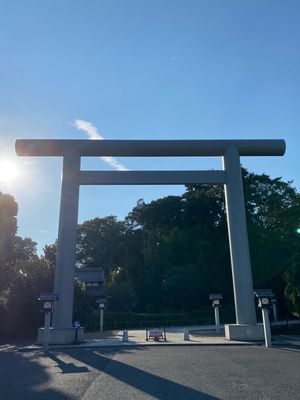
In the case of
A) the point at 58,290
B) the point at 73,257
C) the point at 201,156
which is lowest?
the point at 58,290

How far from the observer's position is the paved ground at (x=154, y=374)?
6402 millimetres

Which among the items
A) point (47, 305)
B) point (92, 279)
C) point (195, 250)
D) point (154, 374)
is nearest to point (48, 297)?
point (47, 305)

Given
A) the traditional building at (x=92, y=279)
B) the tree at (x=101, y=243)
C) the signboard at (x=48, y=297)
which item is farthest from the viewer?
the tree at (x=101, y=243)

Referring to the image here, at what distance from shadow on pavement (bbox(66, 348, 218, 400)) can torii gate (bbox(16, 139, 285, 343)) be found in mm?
6316

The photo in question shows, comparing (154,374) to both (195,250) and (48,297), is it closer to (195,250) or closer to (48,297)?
(48,297)

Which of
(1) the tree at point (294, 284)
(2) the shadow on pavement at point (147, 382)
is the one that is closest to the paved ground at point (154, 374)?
(2) the shadow on pavement at point (147, 382)

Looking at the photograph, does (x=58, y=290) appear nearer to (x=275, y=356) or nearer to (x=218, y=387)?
(x=275, y=356)

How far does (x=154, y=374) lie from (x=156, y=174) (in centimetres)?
991

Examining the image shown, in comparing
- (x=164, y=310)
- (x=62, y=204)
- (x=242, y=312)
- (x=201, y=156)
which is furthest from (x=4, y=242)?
(x=164, y=310)

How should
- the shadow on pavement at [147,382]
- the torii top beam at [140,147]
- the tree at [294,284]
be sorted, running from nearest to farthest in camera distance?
the shadow on pavement at [147,382]
the torii top beam at [140,147]
the tree at [294,284]

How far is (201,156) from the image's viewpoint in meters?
17.4

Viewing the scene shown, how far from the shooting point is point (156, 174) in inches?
659

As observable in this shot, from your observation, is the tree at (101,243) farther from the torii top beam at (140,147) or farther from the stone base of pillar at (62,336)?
the stone base of pillar at (62,336)

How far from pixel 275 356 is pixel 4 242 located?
612 inches
